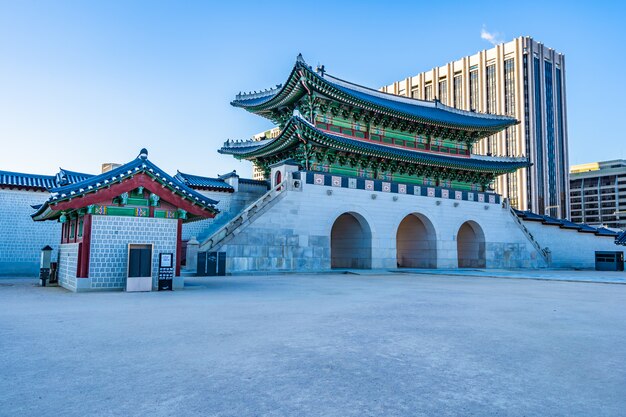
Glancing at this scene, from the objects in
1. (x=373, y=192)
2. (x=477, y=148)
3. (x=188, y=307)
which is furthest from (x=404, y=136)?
(x=477, y=148)

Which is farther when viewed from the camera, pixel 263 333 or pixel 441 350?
pixel 263 333

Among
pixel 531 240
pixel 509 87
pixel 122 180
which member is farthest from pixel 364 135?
pixel 509 87

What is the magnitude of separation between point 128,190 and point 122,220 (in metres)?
1.12

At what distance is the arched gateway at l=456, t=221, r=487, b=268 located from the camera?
36281 millimetres

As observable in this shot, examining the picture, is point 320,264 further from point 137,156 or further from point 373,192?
point 137,156

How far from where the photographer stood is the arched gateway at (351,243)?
3038cm

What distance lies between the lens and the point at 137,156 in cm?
1587

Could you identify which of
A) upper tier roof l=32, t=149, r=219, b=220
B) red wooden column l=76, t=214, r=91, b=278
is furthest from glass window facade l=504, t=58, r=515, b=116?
red wooden column l=76, t=214, r=91, b=278

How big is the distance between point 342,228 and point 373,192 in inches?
164

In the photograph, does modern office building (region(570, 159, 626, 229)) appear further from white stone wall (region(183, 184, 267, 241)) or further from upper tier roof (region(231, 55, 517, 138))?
white stone wall (region(183, 184, 267, 241))

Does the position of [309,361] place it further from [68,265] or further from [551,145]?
[551,145]

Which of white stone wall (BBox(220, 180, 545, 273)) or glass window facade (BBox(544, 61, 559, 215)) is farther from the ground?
glass window facade (BBox(544, 61, 559, 215))

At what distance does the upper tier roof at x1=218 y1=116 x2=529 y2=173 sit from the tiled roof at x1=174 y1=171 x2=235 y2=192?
12.6ft

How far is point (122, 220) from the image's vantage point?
606 inches
